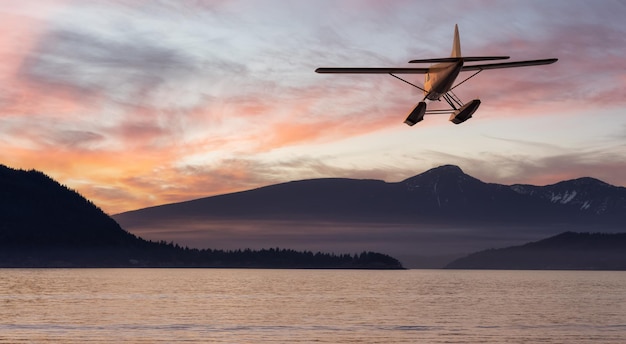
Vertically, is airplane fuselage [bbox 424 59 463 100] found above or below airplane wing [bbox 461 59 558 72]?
below

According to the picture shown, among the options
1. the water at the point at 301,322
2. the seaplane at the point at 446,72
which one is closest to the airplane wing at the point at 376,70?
the seaplane at the point at 446,72

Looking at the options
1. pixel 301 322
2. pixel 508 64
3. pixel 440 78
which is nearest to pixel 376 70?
pixel 440 78

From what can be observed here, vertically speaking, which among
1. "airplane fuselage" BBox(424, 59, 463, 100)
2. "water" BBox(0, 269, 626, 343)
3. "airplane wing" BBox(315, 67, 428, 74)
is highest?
"airplane wing" BBox(315, 67, 428, 74)

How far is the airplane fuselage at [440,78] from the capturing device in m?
61.3

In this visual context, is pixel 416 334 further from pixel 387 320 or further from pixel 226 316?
pixel 226 316

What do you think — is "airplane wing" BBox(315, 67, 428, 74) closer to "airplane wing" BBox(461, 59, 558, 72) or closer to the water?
"airplane wing" BBox(461, 59, 558, 72)

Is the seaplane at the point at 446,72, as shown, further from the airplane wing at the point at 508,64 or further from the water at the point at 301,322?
the water at the point at 301,322

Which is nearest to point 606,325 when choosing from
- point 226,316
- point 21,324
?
point 226,316

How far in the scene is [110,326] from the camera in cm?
12294

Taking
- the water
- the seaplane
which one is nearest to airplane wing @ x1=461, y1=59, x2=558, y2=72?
the seaplane

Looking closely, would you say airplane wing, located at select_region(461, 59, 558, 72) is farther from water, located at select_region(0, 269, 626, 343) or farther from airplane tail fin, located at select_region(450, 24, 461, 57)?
water, located at select_region(0, 269, 626, 343)

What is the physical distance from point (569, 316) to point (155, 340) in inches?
3467

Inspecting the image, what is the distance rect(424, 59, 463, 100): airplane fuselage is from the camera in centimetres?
6131

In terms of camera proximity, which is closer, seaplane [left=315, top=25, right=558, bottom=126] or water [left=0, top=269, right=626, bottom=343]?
seaplane [left=315, top=25, right=558, bottom=126]
